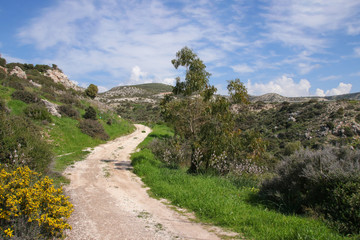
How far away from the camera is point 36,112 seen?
62.7 ft

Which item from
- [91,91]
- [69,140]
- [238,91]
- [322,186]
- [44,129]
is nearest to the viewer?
[322,186]

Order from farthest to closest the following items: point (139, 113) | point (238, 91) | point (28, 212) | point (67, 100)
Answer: point (139, 113)
point (67, 100)
point (238, 91)
point (28, 212)

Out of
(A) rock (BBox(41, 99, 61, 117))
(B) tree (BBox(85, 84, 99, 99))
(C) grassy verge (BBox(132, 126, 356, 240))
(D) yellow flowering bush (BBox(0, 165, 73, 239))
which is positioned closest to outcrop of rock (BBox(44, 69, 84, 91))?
(B) tree (BBox(85, 84, 99, 99))

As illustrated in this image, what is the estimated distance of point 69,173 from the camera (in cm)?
1045

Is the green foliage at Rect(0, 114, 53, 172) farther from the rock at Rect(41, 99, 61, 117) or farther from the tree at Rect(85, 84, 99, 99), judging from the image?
A: the tree at Rect(85, 84, 99, 99)

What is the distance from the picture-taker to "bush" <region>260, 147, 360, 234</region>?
5242 mm

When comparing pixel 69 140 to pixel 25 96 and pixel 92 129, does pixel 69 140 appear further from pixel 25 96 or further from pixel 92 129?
pixel 25 96

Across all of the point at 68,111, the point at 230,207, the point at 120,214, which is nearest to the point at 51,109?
the point at 68,111

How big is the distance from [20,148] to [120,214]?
12.3ft

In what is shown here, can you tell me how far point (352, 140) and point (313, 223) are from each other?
29.3 m

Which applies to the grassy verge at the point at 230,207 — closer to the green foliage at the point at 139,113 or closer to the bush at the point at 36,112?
the bush at the point at 36,112

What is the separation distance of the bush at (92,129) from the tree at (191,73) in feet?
40.1

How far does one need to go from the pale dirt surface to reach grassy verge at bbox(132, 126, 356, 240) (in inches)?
18.3

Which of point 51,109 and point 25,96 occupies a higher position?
point 25,96
